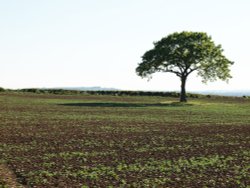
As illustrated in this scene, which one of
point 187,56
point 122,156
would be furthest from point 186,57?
point 122,156

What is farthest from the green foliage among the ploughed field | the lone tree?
the ploughed field

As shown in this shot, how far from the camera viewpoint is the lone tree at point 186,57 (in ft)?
279

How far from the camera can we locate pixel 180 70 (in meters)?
88.6

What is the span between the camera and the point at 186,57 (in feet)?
278

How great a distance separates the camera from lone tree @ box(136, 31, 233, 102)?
279 feet

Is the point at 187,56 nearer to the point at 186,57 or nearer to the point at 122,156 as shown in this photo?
the point at 186,57

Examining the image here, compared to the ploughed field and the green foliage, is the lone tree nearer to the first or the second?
the green foliage

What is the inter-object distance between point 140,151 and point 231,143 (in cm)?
823

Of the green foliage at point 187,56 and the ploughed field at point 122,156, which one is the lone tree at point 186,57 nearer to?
the green foliage at point 187,56

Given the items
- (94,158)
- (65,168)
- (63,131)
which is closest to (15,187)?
(65,168)

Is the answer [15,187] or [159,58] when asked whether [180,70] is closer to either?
[159,58]

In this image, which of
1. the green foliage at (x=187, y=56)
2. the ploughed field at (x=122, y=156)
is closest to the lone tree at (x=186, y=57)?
the green foliage at (x=187, y=56)

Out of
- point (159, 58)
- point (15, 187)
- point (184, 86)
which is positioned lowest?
point (15, 187)

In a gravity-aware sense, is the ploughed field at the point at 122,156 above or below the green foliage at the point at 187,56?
below
